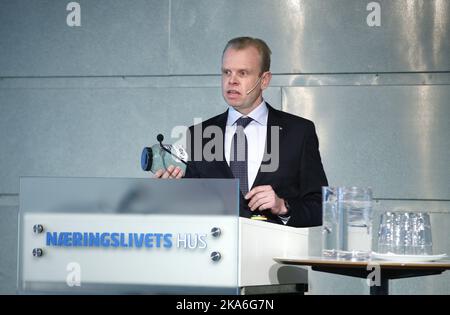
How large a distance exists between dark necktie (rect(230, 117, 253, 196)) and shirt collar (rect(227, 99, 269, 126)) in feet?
0.09

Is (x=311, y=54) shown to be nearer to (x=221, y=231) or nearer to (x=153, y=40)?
(x=153, y=40)

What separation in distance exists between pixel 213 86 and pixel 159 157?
1.95 meters

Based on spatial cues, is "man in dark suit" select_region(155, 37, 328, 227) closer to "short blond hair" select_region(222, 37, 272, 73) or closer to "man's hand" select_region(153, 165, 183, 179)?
"short blond hair" select_region(222, 37, 272, 73)

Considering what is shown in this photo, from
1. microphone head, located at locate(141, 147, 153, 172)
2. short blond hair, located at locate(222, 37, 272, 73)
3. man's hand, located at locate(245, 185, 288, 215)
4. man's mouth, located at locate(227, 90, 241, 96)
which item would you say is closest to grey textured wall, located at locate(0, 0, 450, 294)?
short blond hair, located at locate(222, 37, 272, 73)

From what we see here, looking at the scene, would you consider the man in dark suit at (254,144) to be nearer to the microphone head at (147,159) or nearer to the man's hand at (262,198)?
the man's hand at (262,198)

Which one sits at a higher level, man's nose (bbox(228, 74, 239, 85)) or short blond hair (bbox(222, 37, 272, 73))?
short blond hair (bbox(222, 37, 272, 73))

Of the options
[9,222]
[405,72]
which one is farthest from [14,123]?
[405,72]

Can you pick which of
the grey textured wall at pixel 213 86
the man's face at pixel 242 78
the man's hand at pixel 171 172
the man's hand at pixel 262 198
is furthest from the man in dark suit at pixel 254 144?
the grey textured wall at pixel 213 86

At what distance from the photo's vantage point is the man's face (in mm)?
3504

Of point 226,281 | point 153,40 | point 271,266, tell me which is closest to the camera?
point 226,281

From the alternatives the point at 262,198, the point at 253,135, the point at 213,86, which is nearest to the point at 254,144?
the point at 253,135

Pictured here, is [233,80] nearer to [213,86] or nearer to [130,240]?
[213,86]

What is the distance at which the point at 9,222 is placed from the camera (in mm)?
4875

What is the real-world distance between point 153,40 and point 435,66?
1.58m
